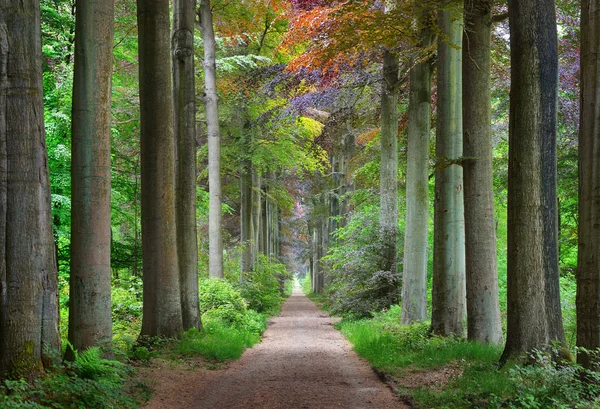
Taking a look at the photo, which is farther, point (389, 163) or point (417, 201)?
point (389, 163)

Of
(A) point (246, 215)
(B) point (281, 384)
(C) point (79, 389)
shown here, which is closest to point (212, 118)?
(A) point (246, 215)

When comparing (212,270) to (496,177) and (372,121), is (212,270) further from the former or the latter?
(496,177)

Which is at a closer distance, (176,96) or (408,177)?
(176,96)

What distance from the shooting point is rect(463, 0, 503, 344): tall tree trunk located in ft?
29.5

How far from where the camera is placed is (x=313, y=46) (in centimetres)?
1278

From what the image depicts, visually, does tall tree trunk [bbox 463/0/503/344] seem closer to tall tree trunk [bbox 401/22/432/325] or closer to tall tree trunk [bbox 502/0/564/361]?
tall tree trunk [bbox 502/0/564/361]

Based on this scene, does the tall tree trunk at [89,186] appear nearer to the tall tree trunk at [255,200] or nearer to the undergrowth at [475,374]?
the undergrowth at [475,374]

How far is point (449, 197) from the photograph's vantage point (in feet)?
35.8

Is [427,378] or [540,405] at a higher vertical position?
[540,405]

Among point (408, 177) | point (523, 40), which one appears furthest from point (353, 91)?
point (523, 40)

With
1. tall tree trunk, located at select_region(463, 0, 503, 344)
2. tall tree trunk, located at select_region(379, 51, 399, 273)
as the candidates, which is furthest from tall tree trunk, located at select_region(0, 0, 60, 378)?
tall tree trunk, located at select_region(379, 51, 399, 273)

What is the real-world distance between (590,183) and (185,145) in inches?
346

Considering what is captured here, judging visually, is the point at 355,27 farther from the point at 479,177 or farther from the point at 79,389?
the point at 79,389

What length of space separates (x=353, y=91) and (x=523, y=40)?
36.6ft
